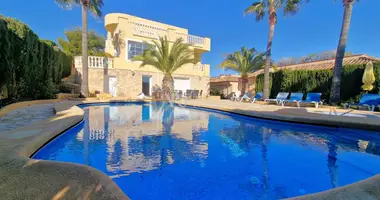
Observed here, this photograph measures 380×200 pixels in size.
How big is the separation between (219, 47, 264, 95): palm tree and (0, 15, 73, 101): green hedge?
49.0ft

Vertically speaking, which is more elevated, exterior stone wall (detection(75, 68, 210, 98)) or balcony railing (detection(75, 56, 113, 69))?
balcony railing (detection(75, 56, 113, 69))

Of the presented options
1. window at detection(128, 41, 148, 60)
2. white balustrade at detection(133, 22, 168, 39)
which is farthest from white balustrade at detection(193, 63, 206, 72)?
window at detection(128, 41, 148, 60)

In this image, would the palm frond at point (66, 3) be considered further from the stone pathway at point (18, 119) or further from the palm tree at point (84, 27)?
the stone pathway at point (18, 119)

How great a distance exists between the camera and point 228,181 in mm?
2678

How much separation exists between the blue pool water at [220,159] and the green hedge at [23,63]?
5.41m

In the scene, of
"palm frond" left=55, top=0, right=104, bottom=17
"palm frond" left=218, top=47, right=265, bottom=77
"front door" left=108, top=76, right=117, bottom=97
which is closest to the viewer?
"palm frond" left=55, top=0, right=104, bottom=17

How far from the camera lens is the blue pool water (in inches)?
99.0

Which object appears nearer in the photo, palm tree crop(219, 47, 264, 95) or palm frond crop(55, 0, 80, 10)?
palm frond crop(55, 0, 80, 10)

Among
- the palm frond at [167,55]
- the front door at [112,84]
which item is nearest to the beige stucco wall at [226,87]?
the palm frond at [167,55]

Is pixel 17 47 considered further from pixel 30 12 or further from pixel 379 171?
pixel 30 12

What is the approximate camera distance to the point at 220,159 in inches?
137

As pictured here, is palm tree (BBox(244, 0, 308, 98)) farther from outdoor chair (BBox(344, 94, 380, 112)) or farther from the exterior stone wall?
the exterior stone wall

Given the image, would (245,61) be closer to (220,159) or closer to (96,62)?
(96,62)

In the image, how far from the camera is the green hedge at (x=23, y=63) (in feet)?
25.1
